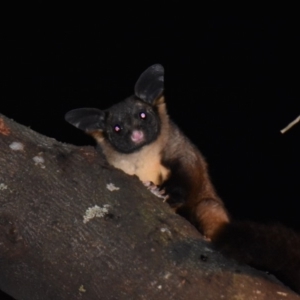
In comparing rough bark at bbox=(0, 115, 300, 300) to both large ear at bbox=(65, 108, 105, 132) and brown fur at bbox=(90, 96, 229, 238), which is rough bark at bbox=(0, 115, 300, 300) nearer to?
brown fur at bbox=(90, 96, 229, 238)

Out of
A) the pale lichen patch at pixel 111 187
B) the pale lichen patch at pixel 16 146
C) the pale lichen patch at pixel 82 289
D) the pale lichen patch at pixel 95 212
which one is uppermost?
the pale lichen patch at pixel 111 187

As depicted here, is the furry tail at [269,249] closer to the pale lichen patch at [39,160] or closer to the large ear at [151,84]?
the pale lichen patch at [39,160]

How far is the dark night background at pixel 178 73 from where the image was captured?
736 centimetres

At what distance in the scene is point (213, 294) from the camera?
9.66ft

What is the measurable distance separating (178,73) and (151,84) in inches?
121

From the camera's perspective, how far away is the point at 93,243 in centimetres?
310

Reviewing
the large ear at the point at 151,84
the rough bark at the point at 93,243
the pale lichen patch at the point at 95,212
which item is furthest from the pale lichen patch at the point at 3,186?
the large ear at the point at 151,84

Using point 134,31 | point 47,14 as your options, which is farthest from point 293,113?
point 47,14

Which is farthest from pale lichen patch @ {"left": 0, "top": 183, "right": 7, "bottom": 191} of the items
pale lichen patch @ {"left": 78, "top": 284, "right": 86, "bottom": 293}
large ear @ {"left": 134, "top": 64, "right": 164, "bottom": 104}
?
large ear @ {"left": 134, "top": 64, "right": 164, "bottom": 104}

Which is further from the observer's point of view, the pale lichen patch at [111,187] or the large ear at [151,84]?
the large ear at [151,84]

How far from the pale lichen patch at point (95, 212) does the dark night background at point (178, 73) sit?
4.03 m

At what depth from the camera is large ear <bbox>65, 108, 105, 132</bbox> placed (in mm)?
4836

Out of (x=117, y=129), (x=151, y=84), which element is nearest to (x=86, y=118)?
(x=117, y=129)

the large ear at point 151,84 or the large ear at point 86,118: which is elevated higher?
the large ear at point 151,84
